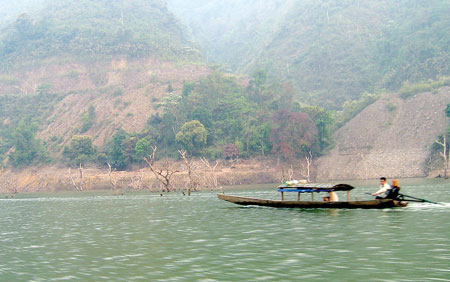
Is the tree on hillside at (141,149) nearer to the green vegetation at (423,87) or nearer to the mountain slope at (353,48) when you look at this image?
the mountain slope at (353,48)

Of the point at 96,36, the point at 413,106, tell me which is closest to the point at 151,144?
the point at 413,106

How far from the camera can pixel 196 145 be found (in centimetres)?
9612

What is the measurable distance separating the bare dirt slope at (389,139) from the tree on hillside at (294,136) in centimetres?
500

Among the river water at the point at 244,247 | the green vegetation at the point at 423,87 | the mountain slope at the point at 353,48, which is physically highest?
the mountain slope at the point at 353,48

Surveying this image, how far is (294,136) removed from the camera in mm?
89875

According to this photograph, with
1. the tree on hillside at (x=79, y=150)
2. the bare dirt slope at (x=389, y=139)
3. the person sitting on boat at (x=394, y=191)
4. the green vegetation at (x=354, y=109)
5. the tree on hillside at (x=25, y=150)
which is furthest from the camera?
the tree on hillside at (x=25, y=150)

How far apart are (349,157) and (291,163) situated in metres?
10.7

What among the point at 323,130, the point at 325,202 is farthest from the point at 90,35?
the point at 325,202

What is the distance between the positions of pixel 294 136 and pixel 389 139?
675 inches

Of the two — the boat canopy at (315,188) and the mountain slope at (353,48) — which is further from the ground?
the mountain slope at (353,48)

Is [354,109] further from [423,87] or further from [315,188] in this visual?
[315,188]

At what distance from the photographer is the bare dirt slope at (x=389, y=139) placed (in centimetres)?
8225

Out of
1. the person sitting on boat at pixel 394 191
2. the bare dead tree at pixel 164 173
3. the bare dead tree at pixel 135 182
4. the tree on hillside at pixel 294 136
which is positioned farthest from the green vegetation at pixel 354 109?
the person sitting on boat at pixel 394 191

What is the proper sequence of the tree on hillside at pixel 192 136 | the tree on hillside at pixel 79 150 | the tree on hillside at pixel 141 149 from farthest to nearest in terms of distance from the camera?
the tree on hillside at pixel 79 150
the tree on hillside at pixel 141 149
the tree on hillside at pixel 192 136
